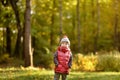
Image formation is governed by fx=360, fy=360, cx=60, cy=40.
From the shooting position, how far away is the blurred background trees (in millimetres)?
32812

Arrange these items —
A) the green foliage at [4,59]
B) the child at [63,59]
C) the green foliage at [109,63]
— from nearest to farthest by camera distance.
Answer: the child at [63,59] → the green foliage at [109,63] → the green foliage at [4,59]

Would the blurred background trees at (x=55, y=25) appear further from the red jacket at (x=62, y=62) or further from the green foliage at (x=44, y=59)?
the red jacket at (x=62, y=62)

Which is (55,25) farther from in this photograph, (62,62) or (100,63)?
(62,62)

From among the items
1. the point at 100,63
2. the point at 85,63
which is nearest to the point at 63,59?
the point at 100,63

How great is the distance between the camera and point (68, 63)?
11.2m

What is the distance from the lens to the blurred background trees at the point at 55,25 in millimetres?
32812

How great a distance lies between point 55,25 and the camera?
4228 centimetres

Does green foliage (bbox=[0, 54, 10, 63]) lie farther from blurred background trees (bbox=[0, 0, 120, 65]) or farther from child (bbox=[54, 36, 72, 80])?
child (bbox=[54, 36, 72, 80])

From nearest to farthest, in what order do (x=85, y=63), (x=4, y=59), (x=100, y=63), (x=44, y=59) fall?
(x=100, y=63) < (x=85, y=63) < (x=44, y=59) < (x=4, y=59)

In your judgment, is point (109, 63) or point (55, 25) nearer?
point (109, 63)

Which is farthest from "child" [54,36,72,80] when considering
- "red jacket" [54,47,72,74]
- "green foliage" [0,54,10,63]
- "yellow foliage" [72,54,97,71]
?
"green foliage" [0,54,10,63]

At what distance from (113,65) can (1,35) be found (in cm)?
2209

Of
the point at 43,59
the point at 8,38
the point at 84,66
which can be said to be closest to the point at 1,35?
the point at 8,38

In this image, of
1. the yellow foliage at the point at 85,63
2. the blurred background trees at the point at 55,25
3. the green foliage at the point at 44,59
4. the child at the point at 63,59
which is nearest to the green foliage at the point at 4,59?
the blurred background trees at the point at 55,25
